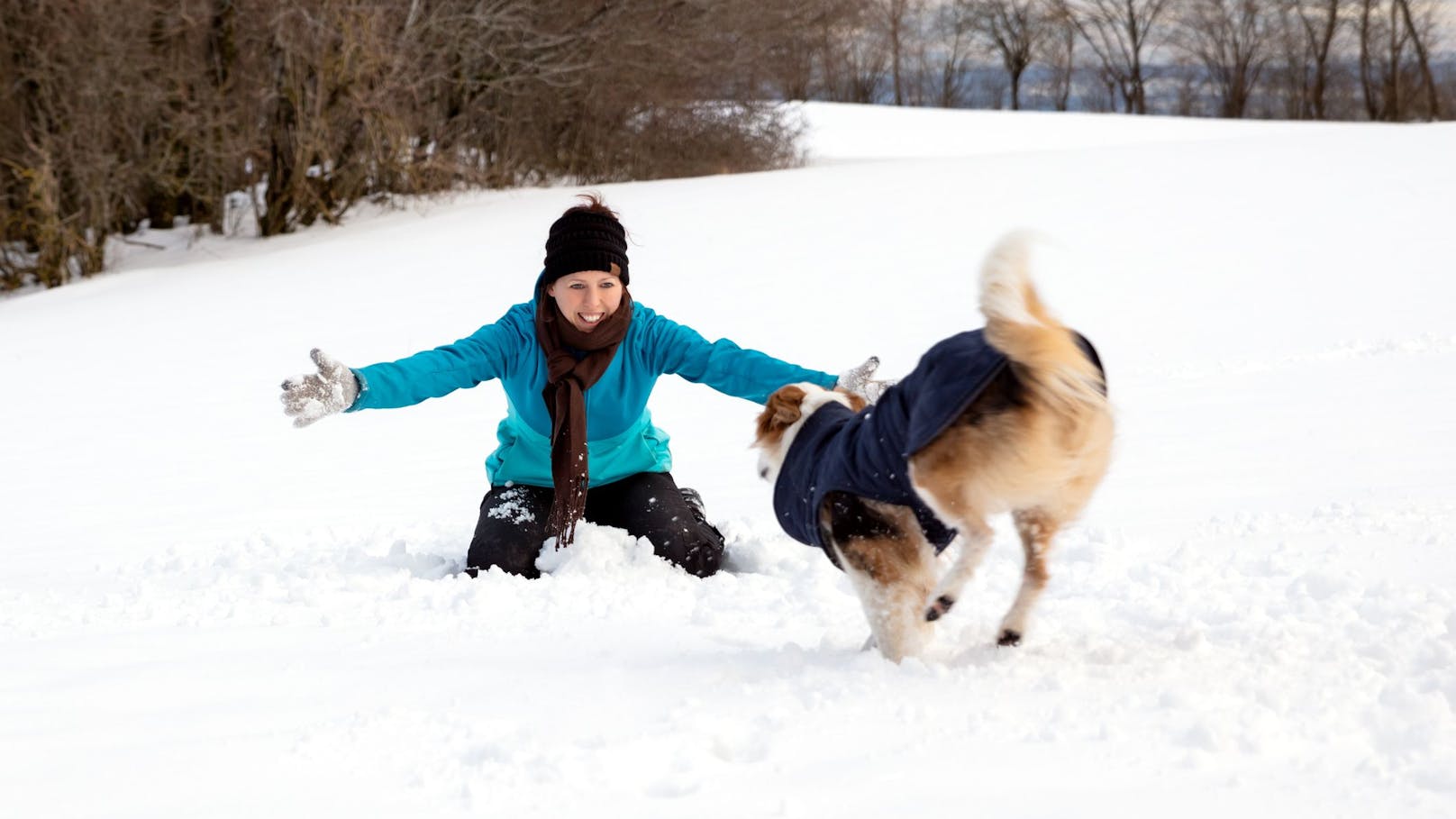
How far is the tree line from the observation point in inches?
550

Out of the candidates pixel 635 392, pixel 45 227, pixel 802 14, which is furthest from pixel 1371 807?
pixel 802 14

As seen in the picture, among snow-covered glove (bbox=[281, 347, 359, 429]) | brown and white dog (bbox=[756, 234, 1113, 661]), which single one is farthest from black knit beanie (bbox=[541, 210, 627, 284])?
brown and white dog (bbox=[756, 234, 1113, 661])

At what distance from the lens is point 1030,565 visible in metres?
2.78

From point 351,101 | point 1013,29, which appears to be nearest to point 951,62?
point 1013,29

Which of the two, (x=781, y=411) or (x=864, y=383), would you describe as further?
(x=864, y=383)

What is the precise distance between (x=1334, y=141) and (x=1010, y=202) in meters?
5.44

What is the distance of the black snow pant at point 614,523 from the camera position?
3930 mm

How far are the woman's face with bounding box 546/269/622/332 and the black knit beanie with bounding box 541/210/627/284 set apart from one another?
0.9 inches

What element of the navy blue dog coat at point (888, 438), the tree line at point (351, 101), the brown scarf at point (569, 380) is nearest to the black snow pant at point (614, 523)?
the brown scarf at point (569, 380)

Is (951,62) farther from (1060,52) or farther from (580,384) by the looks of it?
(580,384)

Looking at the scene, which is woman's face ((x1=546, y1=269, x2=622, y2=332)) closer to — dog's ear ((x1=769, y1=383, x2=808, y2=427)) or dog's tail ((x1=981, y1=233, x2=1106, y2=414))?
dog's ear ((x1=769, y1=383, x2=808, y2=427))

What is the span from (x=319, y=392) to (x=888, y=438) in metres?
1.64

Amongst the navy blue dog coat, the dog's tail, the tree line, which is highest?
the tree line

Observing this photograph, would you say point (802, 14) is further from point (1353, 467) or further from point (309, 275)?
point (1353, 467)
